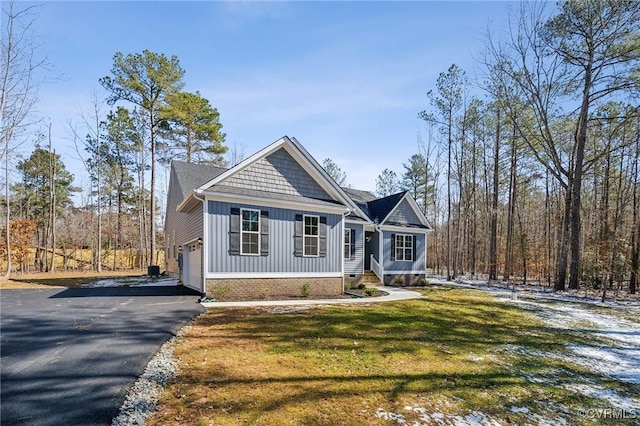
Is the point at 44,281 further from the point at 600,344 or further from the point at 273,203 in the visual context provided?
the point at 600,344

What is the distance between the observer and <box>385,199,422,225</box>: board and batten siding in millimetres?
18469

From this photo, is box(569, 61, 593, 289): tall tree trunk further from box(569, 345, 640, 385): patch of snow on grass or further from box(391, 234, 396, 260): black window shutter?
box(569, 345, 640, 385): patch of snow on grass

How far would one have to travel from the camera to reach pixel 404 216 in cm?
1897

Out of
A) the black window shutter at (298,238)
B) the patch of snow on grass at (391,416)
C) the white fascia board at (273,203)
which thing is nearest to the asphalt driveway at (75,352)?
the patch of snow on grass at (391,416)

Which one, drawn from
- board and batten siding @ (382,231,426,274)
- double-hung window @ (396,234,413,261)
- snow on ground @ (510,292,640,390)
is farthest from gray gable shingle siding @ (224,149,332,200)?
snow on ground @ (510,292,640,390)

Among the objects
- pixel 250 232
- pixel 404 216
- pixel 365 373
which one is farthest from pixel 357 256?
pixel 365 373

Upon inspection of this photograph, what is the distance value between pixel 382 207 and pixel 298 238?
8.57m

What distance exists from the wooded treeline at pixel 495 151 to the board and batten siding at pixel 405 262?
534 cm

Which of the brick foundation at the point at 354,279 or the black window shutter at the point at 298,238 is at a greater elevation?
the black window shutter at the point at 298,238

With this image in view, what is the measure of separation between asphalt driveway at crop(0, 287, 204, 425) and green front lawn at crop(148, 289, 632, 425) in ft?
2.02

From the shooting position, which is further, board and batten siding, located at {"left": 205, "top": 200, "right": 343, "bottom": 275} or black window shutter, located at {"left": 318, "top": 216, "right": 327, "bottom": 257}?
black window shutter, located at {"left": 318, "top": 216, "right": 327, "bottom": 257}

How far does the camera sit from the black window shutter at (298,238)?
12.1m

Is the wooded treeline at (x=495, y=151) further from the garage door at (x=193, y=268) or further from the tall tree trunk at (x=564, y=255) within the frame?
the garage door at (x=193, y=268)

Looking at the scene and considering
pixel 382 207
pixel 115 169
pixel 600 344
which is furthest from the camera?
pixel 115 169
